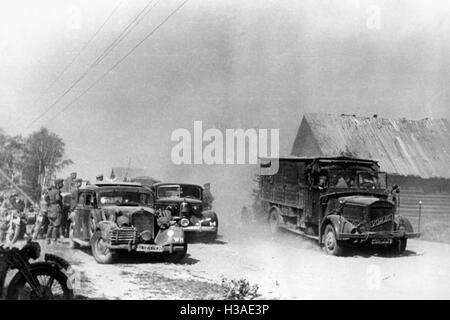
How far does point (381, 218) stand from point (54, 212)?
24.7ft

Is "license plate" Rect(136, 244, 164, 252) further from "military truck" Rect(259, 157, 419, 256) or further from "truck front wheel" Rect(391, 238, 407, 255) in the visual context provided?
"truck front wheel" Rect(391, 238, 407, 255)

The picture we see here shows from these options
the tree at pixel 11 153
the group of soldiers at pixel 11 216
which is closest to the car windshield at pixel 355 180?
the group of soldiers at pixel 11 216

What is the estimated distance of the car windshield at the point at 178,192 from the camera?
13688 mm

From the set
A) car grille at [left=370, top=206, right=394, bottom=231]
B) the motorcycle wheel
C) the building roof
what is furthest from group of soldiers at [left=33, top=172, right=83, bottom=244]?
the building roof

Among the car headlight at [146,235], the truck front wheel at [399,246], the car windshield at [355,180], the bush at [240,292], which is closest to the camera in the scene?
the bush at [240,292]

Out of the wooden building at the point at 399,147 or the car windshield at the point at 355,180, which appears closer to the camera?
the car windshield at the point at 355,180

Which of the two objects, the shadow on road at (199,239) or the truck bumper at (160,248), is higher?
the shadow on road at (199,239)

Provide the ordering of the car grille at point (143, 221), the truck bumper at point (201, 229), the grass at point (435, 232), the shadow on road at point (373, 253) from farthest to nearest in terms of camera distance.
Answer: the grass at point (435, 232) → the truck bumper at point (201, 229) → the shadow on road at point (373, 253) → the car grille at point (143, 221)

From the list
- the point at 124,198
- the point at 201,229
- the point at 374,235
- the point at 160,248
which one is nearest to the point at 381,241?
the point at 374,235

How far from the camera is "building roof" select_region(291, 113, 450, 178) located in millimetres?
24062

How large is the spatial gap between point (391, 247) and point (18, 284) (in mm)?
8460

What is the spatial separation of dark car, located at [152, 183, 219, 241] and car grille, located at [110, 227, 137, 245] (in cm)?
328

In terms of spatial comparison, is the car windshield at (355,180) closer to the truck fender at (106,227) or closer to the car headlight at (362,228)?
the car headlight at (362,228)

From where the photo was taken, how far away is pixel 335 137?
82.4ft
